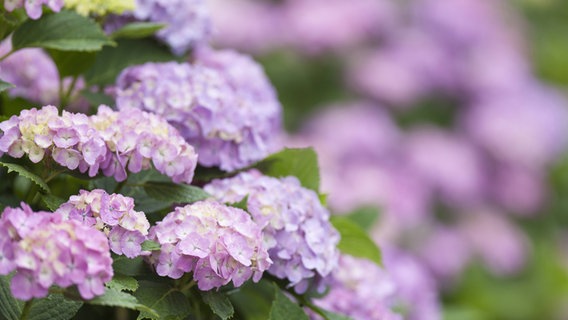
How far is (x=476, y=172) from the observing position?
2.88 m

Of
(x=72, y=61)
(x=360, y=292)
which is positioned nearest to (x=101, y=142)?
(x=72, y=61)

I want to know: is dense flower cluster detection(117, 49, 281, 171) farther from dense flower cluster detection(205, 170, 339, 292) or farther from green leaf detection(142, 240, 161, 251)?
green leaf detection(142, 240, 161, 251)

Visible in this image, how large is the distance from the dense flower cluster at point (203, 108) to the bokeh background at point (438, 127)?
4.58 feet

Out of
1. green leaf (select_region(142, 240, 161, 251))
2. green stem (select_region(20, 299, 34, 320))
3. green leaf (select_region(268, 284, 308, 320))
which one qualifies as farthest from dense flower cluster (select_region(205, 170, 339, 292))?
green stem (select_region(20, 299, 34, 320))

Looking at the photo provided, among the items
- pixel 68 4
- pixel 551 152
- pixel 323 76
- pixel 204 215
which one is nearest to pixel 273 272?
pixel 204 215

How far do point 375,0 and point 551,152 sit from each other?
2.55ft

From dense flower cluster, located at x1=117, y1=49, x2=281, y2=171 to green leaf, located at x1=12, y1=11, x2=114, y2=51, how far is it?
75 mm

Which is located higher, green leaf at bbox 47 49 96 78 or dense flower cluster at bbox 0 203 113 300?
dense flower cluster at bbox 0 203 113 300

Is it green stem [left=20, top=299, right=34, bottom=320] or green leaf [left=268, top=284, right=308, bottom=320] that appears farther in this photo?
green leaf [left=268, top=284, right=308, bottom=320]

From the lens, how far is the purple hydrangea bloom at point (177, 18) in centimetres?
113

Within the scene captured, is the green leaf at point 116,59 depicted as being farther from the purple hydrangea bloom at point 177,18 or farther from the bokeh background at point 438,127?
the bokeh background at point 438,127

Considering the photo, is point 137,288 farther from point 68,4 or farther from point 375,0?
point 375,0

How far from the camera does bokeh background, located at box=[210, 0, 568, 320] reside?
2.62 m

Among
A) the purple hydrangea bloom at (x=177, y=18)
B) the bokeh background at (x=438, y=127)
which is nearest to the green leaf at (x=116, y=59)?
the purple hydrangea bloom at (x=177, y=18)
